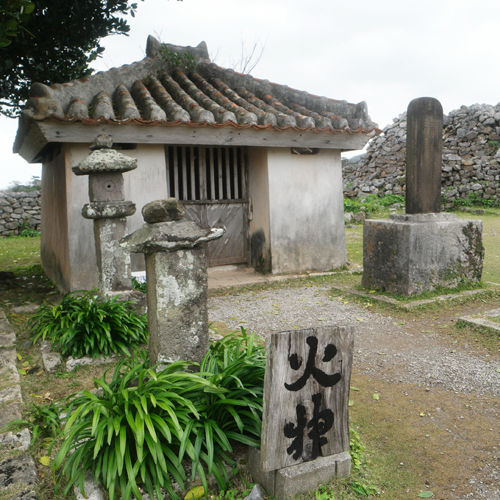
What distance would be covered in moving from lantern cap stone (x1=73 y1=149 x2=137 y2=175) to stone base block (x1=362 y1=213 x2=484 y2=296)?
382 cm

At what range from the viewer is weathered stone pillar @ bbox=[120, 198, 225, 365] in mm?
3135

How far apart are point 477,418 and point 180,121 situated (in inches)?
223

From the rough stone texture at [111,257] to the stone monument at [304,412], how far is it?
3302mm

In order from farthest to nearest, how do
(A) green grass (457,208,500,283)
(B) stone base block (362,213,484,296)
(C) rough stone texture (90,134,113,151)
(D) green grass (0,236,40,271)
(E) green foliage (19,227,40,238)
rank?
(E) green foliage (19,227,40,238)
(D) green grass (0,236,40,271)
(A) green grass (457,208,500,283)
(B) stone base block (362,213,484,296)
(C) rough stone texture (90,134,113,151)

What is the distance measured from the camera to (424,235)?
20.7 ft

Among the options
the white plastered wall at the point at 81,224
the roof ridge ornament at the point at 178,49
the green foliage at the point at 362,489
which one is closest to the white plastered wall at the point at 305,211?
the white plastered wall at the point at 81,224

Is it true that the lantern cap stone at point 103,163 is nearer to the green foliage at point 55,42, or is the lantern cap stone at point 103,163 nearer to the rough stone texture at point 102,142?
the rough stone texture at point 102,142

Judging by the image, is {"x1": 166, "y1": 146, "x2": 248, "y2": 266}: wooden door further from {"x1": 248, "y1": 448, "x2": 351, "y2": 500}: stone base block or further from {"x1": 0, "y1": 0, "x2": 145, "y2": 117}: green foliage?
{"x1": 248, "y1": 448, "x2": 351, "y2": 500}: stone base block

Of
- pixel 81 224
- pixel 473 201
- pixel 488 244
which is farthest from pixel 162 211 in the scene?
pixel 473 201

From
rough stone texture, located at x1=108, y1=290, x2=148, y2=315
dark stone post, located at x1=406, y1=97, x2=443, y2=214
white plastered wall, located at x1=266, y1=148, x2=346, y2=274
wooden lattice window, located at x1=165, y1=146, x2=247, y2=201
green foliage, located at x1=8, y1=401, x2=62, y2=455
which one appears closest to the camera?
green foliage, located at x1=8, y1=401, x2=62, y2=455

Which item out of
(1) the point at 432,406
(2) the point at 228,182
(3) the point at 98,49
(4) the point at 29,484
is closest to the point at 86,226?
(2) the point at 228,182

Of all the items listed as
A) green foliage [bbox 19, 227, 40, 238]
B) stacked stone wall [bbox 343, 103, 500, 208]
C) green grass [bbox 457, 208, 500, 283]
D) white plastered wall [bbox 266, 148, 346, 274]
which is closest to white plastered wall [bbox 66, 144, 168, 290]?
white plastered wall [bbox 266, 148, 346, 274]

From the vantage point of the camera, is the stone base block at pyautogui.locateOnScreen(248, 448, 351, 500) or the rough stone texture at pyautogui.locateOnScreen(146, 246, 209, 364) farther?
the rough stone texture at pyautogui.locateOnScreen(146, 246, 209, 364)

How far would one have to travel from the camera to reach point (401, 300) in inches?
249
